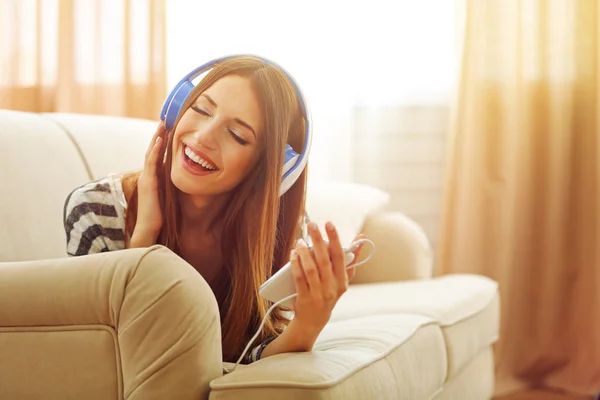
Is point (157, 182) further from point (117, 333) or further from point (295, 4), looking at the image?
point (295, 4)

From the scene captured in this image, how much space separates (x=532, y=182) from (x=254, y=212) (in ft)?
5.79

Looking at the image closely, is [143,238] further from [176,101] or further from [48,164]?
[48,164]

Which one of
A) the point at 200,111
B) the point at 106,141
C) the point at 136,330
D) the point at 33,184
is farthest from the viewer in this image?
the point at 106,141

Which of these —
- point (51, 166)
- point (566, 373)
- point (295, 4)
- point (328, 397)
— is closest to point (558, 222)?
point (566, 373)

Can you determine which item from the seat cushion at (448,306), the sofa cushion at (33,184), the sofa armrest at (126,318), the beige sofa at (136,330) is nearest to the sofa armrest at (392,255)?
the seat cushion at (448,306)

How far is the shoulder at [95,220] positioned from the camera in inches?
52.1

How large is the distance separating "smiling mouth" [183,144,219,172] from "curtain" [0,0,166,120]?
1638mm

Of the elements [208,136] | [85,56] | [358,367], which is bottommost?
[358,367]

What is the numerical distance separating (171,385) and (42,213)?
752 millimetres

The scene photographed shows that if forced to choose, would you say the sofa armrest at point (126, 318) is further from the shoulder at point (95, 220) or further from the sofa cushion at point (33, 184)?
the sofa cushion at point (33, 184)

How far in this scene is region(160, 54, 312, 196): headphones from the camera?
50.2 inches

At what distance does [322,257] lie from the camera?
112 centimetres

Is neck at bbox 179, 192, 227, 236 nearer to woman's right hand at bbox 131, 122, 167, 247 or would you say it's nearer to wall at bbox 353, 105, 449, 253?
woman's right hand at bbox 131, 122, 167, 247

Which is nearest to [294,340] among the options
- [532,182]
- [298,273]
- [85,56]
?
[298,273]
